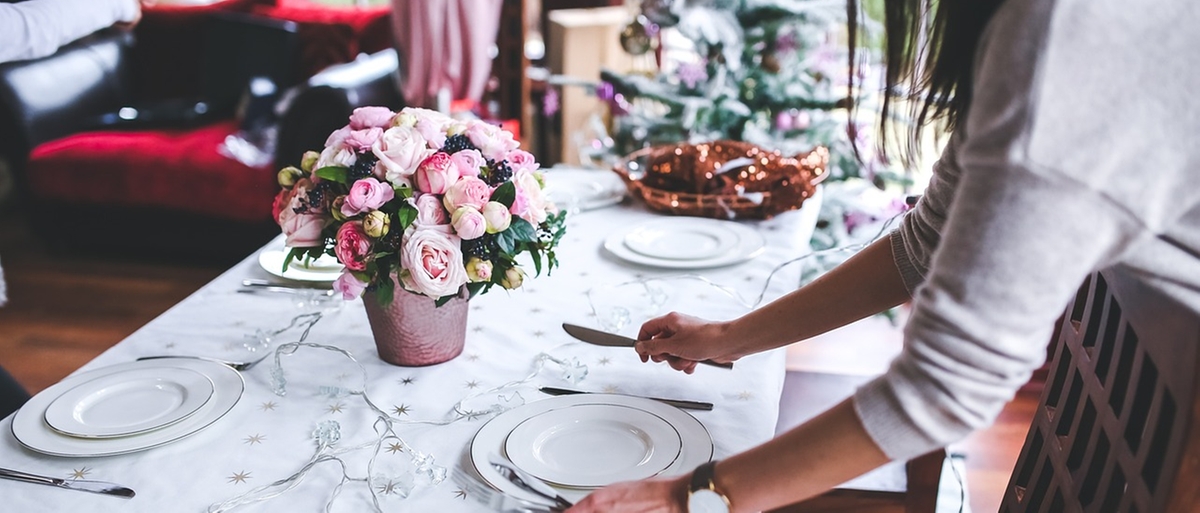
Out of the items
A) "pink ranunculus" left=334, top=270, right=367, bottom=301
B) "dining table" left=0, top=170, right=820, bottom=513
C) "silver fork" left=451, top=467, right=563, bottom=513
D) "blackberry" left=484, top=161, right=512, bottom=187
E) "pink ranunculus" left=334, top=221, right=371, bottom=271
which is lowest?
"dining table" left=0, top=170, right=820, bottom=513

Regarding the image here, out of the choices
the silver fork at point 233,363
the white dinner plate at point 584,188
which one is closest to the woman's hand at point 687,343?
the silver fork at point 233,363

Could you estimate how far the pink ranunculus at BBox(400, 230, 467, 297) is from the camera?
0.95m

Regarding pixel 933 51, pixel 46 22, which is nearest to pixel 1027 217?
pixel 933 51

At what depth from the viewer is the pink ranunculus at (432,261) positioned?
945 mm

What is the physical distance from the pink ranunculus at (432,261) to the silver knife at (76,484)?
33 cm

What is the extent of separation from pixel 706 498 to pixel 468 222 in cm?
39

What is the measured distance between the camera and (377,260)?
0.97 metres

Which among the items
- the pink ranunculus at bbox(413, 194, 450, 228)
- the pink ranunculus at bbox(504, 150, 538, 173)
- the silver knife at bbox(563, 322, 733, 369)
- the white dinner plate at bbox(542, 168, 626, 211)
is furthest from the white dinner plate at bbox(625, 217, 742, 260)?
the pink ranunculus at bbox(413, 194, 450, 228)

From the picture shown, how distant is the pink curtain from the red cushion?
67 cm

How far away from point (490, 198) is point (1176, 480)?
68 centimetres

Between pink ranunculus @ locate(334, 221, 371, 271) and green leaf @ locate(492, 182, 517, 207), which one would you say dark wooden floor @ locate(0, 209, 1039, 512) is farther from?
pink ranunculus @ locate(334, 221, 371, 271)

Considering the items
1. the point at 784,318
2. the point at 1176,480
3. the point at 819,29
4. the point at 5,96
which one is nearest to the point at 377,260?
the point at 784,318

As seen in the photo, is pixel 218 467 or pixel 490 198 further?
pixel 490 198

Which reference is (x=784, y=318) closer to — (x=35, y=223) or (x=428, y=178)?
(x=428, y=178)
